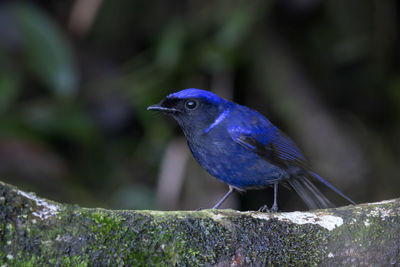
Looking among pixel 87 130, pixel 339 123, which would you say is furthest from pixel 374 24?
pixel 87 130

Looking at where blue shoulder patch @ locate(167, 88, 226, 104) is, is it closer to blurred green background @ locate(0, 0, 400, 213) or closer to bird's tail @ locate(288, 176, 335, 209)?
bird's tail @ locate(288, 176, 335, 209)

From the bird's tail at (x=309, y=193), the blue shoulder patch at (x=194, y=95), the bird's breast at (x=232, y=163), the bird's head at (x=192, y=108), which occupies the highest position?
the blue shoulder patch at (x=194, y=95)

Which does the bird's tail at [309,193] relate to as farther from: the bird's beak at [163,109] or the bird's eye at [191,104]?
the bird's beak at [163,109]

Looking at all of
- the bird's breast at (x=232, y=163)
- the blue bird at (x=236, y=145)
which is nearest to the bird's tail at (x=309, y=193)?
the blue bird at (x=236, y=145)

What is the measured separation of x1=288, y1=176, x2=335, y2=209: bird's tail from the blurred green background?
0.82 m

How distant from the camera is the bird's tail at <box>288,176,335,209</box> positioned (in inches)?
147

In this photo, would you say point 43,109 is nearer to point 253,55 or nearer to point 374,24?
point 253,55

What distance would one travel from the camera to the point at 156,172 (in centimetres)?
547

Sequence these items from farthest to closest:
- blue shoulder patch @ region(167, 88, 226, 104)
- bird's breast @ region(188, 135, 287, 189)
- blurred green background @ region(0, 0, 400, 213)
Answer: blurred green background @ region(0, 0, 400, 213) < blue shoulder patch @ region(167, 88, 226, 104) < bird's breast @ region(188, 135, 287, 189)

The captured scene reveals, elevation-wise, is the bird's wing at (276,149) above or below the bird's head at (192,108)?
below

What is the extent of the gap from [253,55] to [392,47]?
4.61ft

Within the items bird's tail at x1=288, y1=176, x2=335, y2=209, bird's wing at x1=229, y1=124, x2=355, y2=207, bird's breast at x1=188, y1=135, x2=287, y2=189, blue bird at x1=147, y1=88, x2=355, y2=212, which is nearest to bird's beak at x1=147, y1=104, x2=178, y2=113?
blue bird at x1=147, y1=88, x2=355, y2=212

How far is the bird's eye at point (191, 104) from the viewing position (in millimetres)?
3529

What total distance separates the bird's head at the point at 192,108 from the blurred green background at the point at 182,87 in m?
1.20
